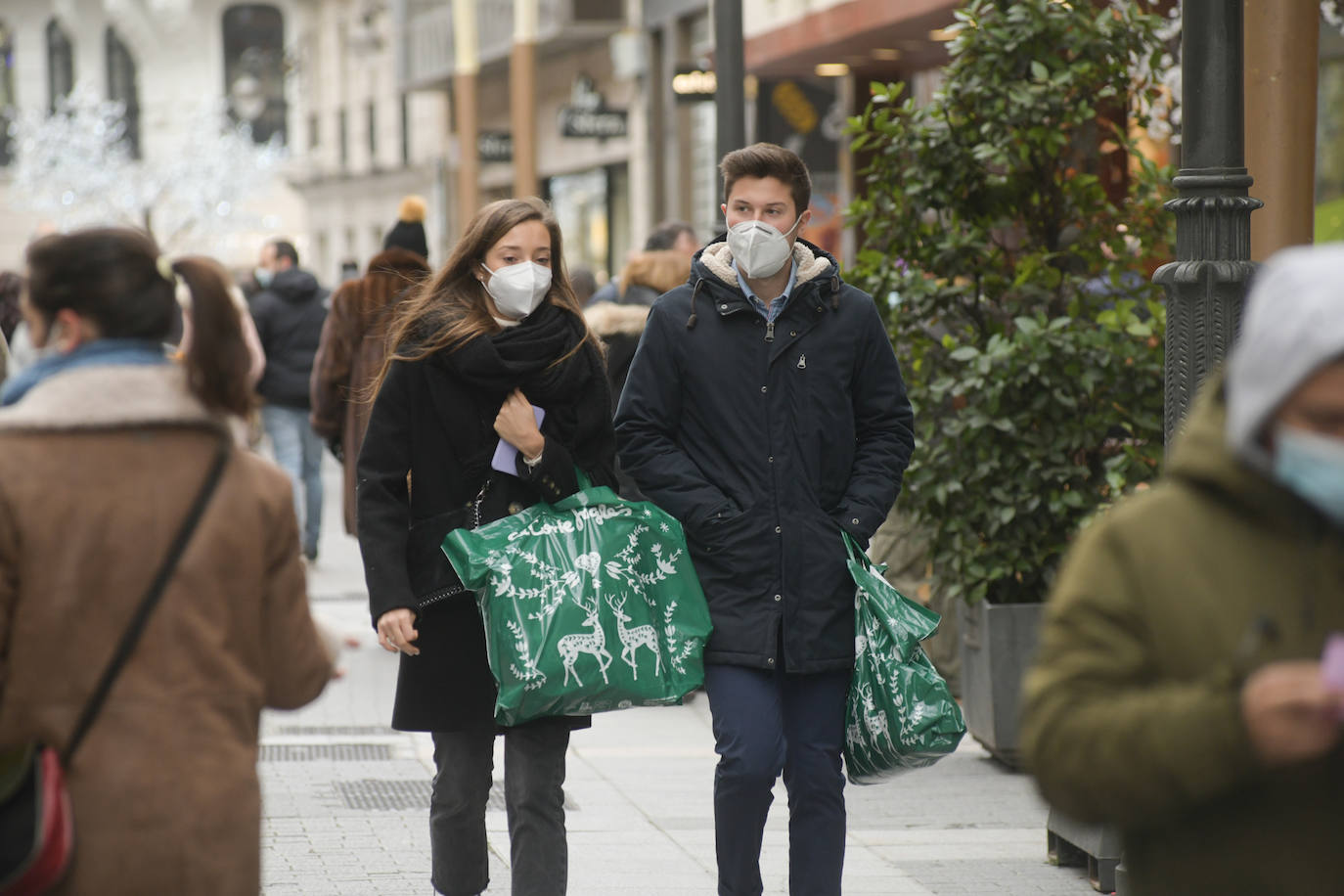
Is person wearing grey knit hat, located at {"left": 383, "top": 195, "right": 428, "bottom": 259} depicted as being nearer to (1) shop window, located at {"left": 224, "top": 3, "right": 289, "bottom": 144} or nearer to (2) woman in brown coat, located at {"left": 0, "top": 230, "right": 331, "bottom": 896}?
(2) woman in brown coat, located at {"left": 0, "top": 230, "right": 331, "bottom": 896}

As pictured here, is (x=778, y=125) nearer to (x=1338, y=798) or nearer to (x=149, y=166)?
(x=1338, y=798)

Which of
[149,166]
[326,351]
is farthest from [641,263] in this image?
[149,166]

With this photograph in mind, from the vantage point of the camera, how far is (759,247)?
493 cm

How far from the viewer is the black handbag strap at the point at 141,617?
295 cm

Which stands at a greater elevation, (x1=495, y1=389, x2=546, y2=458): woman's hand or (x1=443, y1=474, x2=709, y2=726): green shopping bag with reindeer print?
(x1=495, y1=389, x2=546, y2=458): woman's hand

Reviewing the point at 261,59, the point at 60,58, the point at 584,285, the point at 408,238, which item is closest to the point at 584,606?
the point at 408,238

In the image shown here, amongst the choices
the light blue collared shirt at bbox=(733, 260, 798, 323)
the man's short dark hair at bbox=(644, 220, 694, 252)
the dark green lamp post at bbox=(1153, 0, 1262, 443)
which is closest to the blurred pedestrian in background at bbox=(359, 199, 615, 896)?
the light blue collared shirt at bbox=(733, 260, 798, 323)

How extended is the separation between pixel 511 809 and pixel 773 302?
1.32 meters

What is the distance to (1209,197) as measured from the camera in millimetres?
4996

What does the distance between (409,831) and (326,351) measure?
13.5 feet

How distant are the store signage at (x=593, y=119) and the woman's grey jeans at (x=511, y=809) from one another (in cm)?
1960

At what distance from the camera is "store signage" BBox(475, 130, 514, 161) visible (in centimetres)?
2614

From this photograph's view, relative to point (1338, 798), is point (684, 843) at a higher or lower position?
lower

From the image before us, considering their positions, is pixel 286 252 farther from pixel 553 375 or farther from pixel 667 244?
pixel 553 375
